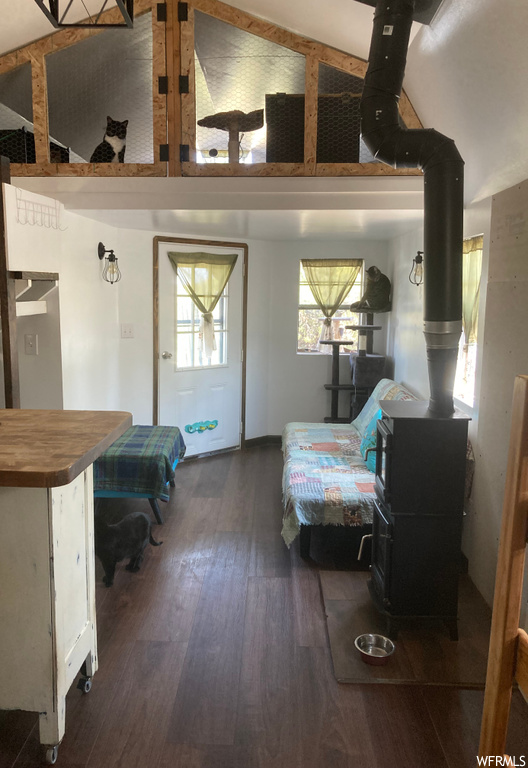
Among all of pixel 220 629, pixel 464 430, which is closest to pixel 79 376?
pixel 220 629

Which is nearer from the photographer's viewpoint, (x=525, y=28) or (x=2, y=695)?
(x=2, y=695)

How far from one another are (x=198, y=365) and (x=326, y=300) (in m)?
1.47

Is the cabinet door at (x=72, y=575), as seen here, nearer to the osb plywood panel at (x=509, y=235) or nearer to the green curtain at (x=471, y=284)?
the osb plywood panel at (x=509, y=235)

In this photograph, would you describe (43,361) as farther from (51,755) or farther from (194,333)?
(51,755)

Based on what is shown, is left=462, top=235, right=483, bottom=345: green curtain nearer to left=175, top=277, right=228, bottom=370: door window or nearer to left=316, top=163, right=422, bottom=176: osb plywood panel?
left=316, top=163, right=422, bottom=176: osb plywood panel

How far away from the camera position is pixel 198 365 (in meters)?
5.60

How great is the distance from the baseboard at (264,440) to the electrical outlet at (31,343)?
2.71m

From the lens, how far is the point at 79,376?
13.9 feet

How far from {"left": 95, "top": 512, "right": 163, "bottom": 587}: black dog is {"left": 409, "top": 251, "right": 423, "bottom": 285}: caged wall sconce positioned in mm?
2619

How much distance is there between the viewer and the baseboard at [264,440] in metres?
6.11

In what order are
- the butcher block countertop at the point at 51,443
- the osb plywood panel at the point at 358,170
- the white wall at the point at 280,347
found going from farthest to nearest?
the white wall at the point at 280,347, the osb plywood panel at the point at 358,170, the butcher block countertop at the point at 51,443

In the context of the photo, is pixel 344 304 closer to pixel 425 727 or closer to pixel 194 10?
pixel 194 10

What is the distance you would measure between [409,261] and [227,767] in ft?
12.8

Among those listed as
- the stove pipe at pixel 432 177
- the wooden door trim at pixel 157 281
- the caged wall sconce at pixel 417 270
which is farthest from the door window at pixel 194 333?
the stove pipe at pixel 432 177
